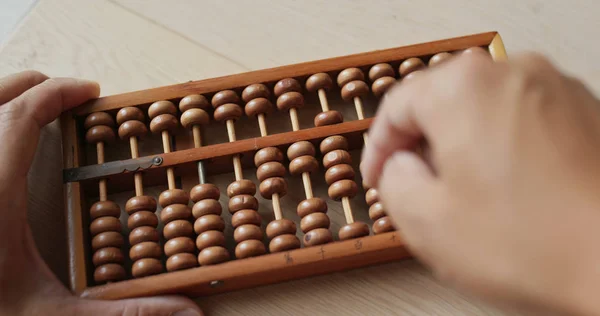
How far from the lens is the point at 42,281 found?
0.69 meters

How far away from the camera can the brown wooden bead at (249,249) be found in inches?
28.0

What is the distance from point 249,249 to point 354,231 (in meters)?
0.13

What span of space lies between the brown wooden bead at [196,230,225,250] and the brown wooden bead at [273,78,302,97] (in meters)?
0.21

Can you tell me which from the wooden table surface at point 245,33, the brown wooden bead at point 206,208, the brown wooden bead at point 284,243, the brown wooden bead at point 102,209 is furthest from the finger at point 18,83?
the brown wooden bead at point 284,243

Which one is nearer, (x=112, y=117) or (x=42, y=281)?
(x=42, y=281)

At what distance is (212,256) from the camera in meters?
0.71

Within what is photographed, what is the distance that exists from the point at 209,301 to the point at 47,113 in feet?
1.06

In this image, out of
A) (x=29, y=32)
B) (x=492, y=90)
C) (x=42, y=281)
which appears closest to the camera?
(x=492, y=90)

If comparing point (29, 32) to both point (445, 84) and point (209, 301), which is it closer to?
point (209, 301)

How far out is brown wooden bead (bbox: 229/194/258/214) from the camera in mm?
751

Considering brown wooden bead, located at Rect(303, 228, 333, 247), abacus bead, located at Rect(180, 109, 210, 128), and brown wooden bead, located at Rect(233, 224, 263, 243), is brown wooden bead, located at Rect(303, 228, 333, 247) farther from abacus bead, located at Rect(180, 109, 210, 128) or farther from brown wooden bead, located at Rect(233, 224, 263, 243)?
abacus bead, located at Rect(180, 109, 210, 128)

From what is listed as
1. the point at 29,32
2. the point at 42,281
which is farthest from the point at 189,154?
the point at 29,32

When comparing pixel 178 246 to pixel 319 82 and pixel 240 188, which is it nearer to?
pixel 240 188

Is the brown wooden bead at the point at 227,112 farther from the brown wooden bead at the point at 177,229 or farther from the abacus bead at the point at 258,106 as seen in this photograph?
the brown wooden bead at the point at 177,229
